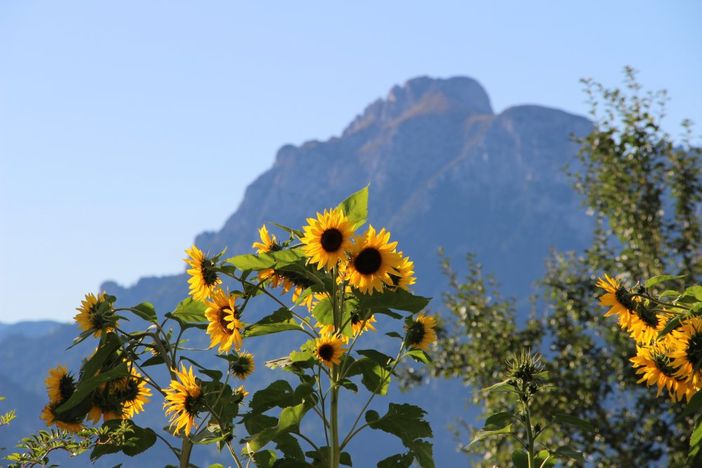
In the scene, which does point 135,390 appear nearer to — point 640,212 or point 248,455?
point 248,455

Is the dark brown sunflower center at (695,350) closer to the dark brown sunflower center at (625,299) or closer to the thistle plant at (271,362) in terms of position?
the dark brown sunflower center at (625,299)

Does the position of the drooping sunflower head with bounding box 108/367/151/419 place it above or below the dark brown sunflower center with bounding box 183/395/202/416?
above

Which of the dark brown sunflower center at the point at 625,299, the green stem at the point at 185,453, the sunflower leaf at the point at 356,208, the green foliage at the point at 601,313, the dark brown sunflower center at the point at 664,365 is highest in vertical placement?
the green foliage at the point at 601,313

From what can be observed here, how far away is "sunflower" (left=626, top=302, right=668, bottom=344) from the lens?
9.80 ft

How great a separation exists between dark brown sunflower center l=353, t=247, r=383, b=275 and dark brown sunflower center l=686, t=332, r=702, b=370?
0.97 m

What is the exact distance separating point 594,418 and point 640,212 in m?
3.12

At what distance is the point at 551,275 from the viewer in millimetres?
13109

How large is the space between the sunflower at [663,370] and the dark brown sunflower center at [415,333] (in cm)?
73

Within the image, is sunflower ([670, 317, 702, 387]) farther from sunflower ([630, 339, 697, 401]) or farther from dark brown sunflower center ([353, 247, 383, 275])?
dark brown sunflower center ([353, 247, 383, 275])

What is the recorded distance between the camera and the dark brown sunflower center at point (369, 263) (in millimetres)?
2701

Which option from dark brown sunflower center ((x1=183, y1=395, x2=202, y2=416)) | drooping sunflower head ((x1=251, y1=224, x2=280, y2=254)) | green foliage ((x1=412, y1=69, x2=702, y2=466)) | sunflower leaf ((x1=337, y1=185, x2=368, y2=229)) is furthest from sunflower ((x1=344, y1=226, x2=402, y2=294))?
green foliage ((x1=412, y1=69, x2=702, y2=466))

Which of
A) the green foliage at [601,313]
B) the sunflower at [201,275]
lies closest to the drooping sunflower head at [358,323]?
the sunflower at [201,275]

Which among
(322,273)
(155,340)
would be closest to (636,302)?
(322,273)

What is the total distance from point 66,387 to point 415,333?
121 cm
